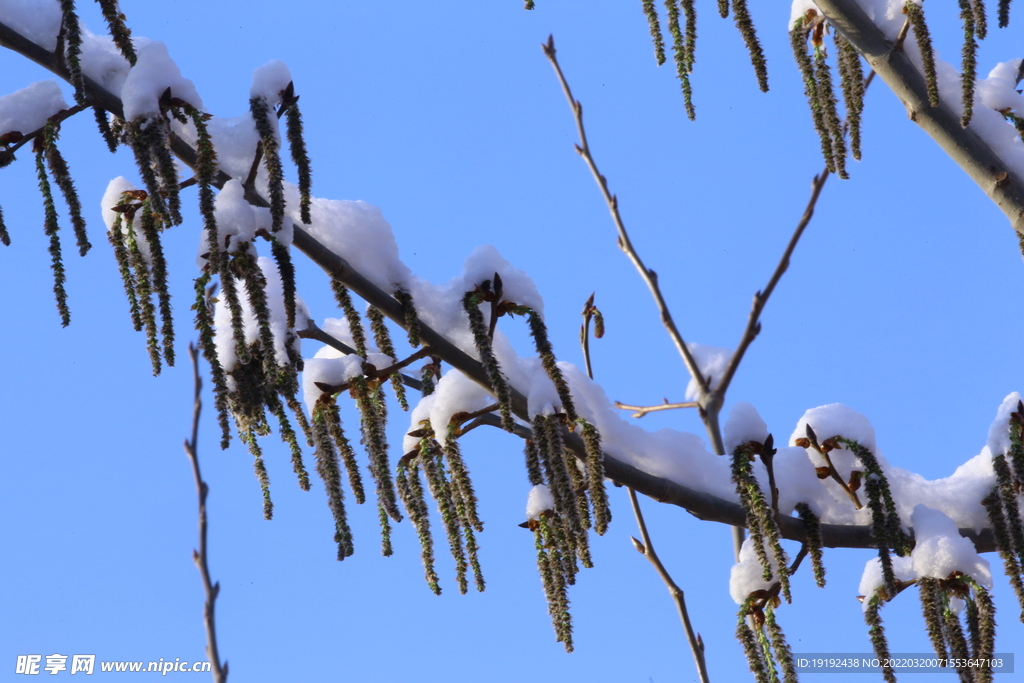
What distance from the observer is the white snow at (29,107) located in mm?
1908

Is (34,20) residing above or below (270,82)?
above

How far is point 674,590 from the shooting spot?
3074 millimetres

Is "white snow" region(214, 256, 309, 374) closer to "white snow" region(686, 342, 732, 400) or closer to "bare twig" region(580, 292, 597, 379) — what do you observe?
"bare twig" region(580, 292, 597, 379)

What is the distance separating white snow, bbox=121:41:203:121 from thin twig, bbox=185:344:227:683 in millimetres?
1611

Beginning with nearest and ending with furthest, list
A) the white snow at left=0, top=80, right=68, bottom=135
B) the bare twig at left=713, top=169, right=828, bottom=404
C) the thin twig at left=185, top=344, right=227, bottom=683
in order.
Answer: the white snow at left=0, top=80, right=68, bottom=135 → the thin twig at left=185, top=344, right=227, bottom=683 → the bare twig at left=713, top=169, right=828, bottom=404

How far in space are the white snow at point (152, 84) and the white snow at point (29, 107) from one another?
0.77 ft


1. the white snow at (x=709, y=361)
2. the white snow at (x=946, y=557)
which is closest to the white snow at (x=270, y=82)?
the white snow at (x=946, y=557)

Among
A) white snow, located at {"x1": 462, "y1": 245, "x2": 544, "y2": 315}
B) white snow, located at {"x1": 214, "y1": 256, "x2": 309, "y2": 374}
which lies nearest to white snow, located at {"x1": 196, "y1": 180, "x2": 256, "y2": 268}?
white snow, located at {"x1": 214, "y1": 256, "x2": 309, "y2": 374}

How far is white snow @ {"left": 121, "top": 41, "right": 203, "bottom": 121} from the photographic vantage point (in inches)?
68.7

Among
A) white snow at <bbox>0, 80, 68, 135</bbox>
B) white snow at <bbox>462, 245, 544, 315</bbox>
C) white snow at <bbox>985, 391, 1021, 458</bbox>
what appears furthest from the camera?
white snow at <bbox>985, 391, 1021, 458</bbox>

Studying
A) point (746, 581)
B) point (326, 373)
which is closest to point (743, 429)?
point (746, 581)

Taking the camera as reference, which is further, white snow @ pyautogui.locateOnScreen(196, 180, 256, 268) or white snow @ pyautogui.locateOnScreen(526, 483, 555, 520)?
white snow @ pyautogui.locateOnScreen(526, 483, 555, 520)

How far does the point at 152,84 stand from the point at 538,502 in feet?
3.99

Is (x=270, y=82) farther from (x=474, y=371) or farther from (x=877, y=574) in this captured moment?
(x=877, y=574)
